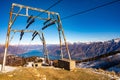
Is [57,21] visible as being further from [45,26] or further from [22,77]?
[22,77]

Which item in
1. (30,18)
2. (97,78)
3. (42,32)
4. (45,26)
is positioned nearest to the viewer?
(97,78)

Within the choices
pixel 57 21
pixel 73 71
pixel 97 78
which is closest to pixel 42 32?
pixel 57 21

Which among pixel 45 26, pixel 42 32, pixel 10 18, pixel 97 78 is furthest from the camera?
pixel 42 32

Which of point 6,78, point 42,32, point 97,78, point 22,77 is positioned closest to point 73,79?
point 97,78

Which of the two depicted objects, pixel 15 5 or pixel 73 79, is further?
pixel 15 5

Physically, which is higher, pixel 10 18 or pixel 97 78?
pixel 10 18

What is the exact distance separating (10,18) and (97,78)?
37.1 ft

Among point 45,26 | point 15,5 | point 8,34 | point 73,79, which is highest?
point 15,5

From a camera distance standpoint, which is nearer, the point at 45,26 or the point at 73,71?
the point at 73,71

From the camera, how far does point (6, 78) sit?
11891 mm

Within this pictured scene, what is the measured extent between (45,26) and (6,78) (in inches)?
379

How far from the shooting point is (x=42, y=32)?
23500mm

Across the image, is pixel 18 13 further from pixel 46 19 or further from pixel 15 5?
pixel 46 19

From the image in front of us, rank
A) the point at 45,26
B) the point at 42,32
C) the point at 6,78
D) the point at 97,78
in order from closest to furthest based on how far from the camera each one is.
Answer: the point at 6,78
the point at 97,78
the point at 45,26
the point at 42,32
